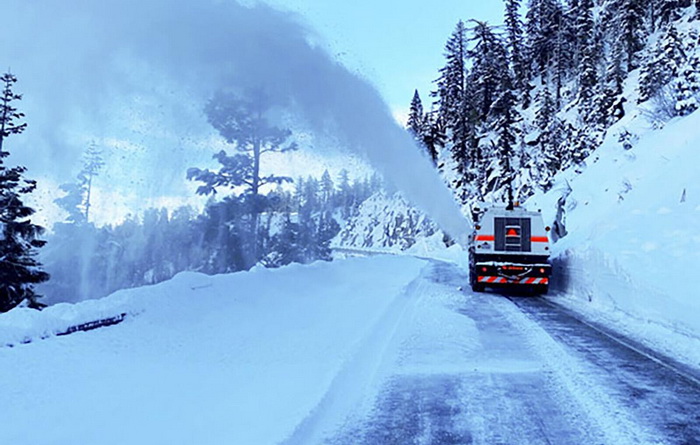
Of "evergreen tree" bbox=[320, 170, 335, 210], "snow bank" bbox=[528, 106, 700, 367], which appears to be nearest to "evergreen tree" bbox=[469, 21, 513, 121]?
"evergreen tree" bbox=[320, 170, 335, 210]

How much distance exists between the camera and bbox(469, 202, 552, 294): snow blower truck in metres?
14.7

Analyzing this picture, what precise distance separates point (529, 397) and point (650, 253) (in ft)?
27.8

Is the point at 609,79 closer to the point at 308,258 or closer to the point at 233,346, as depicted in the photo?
the point at 308,258

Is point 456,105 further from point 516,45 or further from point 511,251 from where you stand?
point 511,251

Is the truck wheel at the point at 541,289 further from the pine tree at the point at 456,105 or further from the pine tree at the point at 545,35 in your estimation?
the pine tree at the point at 545,35

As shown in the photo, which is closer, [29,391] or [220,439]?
[220,439]

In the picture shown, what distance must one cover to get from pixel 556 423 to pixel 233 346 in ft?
12.2

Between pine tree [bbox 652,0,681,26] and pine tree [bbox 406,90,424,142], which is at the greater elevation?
pine tree [bbox 652,0,681,26]

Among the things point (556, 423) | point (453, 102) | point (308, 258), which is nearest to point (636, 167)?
point (308, 258)

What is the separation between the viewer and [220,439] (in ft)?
11.3

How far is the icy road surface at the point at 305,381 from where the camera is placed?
3.75 m

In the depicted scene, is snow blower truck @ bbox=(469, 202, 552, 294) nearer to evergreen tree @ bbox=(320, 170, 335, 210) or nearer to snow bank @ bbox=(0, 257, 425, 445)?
snow bank @ bbox=(0, 257, 425, 445)

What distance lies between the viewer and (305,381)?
4883mm

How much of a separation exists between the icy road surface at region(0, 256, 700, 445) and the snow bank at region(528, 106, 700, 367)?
150cm
